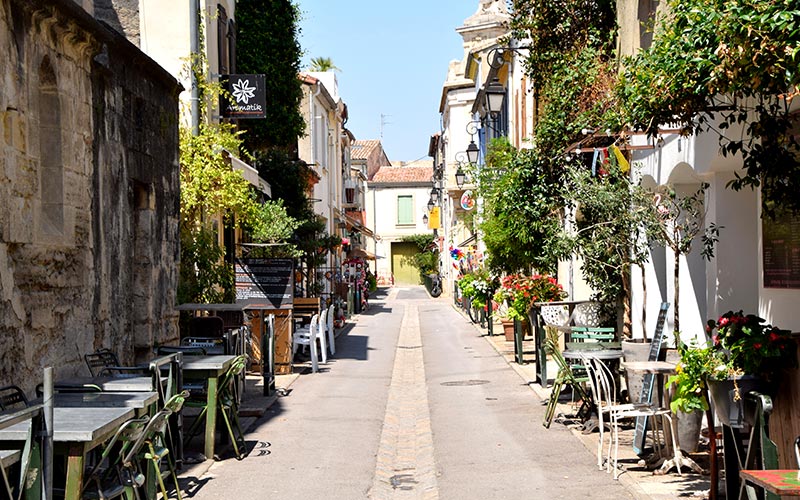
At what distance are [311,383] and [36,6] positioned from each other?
908cm

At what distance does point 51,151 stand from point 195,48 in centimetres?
860

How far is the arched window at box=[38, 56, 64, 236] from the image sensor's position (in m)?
9.46

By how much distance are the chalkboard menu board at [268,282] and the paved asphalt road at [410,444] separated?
1.49m

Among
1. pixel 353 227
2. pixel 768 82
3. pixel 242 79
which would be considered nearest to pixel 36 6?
pixel 768 82

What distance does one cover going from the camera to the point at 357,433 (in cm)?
1159

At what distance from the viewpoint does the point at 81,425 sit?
225 inches

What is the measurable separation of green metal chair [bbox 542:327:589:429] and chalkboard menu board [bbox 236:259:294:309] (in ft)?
20.6

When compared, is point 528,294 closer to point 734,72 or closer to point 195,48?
point 195,48

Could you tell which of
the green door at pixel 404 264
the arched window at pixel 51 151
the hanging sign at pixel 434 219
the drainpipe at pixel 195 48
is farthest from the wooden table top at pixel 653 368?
the green door at pixel 404 264

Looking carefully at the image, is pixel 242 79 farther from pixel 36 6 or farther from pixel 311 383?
pixel 36 6

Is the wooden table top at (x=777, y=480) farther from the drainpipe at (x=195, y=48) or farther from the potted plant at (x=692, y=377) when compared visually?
the drainpipe at (x=195, y=48)

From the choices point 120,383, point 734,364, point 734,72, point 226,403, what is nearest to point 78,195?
point 226,403

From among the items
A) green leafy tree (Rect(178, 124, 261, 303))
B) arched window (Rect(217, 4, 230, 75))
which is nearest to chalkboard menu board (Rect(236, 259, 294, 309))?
green leafy tree (Rect(178, 124, 261, 303))

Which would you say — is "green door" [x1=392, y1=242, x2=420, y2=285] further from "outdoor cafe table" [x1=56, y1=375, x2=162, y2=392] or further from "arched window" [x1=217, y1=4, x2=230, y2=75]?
"outdoor cafe table" [x1=56, y1=375, x2=162, y2=392]
